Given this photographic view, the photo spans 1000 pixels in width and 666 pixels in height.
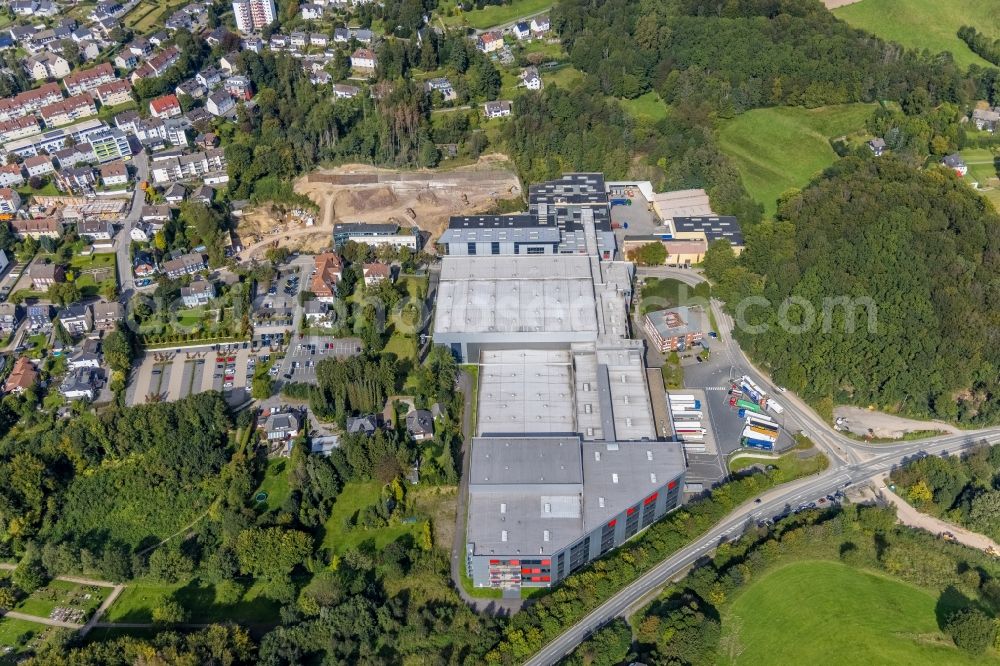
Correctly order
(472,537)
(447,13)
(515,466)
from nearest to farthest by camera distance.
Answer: (472,537)
(515,466)
(447,13)

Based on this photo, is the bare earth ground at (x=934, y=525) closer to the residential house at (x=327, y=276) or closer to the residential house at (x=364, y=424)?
the residential house at (x=364, y=424)

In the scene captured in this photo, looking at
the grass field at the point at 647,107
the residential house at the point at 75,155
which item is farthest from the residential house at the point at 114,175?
the grass field at the point at 647,107

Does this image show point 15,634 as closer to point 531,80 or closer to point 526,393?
point 526,393

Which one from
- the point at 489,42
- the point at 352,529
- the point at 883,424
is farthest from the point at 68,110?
the point at 883,424

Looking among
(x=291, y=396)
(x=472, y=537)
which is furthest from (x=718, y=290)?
(x=291, y=396)

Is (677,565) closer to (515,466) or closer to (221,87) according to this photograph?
(515,466)

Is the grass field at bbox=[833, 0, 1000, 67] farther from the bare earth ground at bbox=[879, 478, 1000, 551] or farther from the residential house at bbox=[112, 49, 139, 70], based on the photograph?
the residential house at bbox=[112, 49, 139, 70]

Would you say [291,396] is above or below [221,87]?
below
